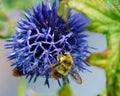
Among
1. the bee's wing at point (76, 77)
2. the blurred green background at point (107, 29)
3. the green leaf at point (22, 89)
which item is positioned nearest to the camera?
the blurred green background at point (107, 29)

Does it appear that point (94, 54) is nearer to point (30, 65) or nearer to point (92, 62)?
point (92, 62)

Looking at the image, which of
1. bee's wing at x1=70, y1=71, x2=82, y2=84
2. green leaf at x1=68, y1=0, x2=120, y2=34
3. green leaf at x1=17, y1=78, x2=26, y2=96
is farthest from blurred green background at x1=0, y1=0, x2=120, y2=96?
green leaf at x1=17, y1=78, x2=26, y2=96

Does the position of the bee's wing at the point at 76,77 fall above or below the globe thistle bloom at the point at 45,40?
below

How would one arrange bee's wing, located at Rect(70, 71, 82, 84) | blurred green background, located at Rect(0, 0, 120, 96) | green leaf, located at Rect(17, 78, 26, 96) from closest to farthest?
blurred green background, located at Rect(0, 0, 120, 96)
bee's wing, located at Rect(70, 71, 82, 84)
green leaf, located at Rect(17, 78, 26, 96)

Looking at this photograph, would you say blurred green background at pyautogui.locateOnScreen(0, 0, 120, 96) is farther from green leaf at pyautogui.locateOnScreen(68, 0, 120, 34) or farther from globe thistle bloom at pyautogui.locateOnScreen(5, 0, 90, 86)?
globe thistle bloom at pyautogui.locateOnScreen(5, 0, 90, 86)

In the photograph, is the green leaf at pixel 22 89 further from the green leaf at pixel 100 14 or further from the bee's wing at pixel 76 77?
the green leaf at pixel 100 14

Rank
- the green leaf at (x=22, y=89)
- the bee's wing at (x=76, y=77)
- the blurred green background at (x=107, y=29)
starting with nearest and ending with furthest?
the blurred green background at (x=107, y=29)
the bee's wing at (x=76, y=77)
the green leaf at (x=22, y=89)

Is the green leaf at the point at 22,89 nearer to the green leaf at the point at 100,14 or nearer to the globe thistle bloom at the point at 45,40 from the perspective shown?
the globe thistle bloom at the point at 45,40

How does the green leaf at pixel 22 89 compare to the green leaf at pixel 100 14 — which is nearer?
the green leaf at pixel 100 14

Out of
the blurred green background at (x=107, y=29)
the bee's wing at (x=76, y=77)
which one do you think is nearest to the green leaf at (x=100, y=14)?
the blurred green background at (x=107, y=29)
